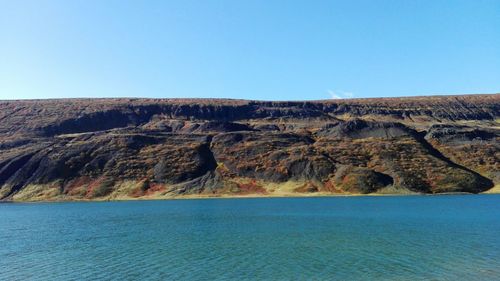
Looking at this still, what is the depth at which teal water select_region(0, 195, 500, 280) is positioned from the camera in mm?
34375

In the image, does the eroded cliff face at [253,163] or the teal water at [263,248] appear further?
the eroded cliff face at [253,163]

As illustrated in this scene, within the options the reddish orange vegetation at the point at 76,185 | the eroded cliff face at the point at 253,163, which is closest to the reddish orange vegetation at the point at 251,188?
the eroded cliff face at the point at 253,163

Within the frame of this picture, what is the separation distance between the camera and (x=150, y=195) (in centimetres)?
13788

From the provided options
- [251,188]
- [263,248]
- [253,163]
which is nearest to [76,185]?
[251,188]

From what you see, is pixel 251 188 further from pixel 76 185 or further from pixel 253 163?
pixel 76 185

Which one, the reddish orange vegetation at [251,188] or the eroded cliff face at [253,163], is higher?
the eroded cliff face at [253,163]

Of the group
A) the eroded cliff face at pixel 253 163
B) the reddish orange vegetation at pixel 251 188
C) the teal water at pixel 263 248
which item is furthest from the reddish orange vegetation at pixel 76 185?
the teal water at pixel 263 248

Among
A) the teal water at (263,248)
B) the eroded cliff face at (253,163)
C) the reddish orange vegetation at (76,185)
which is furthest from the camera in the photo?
the reddish orange vegetation at (76,185)

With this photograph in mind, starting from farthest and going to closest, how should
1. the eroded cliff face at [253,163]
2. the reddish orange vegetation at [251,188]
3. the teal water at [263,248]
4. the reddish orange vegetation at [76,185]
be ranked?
the reddish orange vegetation at [76,185] → the reddish orange vegetation at [251,188] → the eroded cliff face at [253,163] → the teal water at [263,248]

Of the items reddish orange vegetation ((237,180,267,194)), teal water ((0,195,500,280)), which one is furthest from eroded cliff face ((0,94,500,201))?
teal water ((0,195,500,280))

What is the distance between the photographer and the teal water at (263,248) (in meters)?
34.4

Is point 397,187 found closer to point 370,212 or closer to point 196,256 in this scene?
point 370,212

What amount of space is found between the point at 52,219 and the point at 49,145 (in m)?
94.8

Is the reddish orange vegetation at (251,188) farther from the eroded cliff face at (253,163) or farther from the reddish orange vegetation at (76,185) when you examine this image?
the reddish orange vegetation at (76,185)
